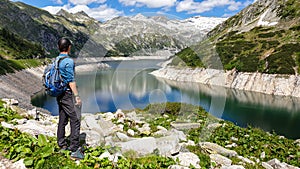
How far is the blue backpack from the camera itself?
5.76 m

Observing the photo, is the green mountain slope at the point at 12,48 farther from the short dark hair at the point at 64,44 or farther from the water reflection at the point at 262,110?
the short dark hair at the point at 64,44

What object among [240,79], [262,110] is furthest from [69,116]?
[240,79]

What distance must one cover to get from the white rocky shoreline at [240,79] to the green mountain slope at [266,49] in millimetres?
1704

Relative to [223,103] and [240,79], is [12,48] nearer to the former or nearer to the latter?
[240,79]

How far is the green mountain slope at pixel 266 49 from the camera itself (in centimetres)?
6259

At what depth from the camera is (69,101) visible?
6.07 metres

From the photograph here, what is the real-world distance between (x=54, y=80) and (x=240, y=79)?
66.4 m

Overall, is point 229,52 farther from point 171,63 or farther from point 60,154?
point 60,154

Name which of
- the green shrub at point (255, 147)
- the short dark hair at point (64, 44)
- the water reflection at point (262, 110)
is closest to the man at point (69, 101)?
the short dark hair at point (64, 44)

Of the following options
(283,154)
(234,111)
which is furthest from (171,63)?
(283,154)

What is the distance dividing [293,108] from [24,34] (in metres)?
195

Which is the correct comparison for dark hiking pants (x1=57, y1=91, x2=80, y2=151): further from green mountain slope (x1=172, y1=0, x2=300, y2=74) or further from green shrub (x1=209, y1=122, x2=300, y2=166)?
green mountain slope (x1=172, y1=0, x2=300, y2=74)

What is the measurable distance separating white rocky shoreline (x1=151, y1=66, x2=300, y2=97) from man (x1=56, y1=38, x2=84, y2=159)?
57463mm

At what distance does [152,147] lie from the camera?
754cm
